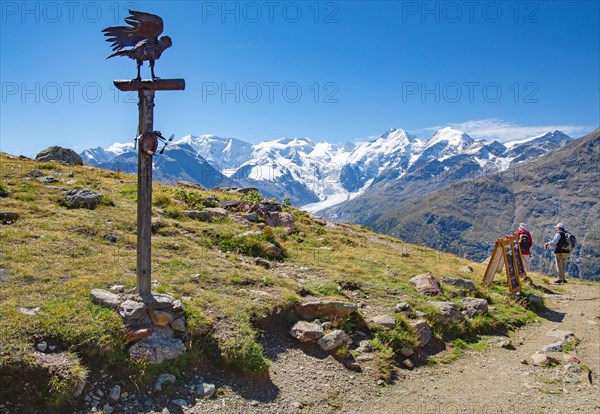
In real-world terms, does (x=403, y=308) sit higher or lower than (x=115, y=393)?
higher

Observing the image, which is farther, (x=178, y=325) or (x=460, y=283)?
(x=460, y=283)

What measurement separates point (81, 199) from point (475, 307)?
17141mm

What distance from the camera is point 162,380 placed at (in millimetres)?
9383

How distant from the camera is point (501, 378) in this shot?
12281 mm

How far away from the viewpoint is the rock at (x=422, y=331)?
44.4 ft

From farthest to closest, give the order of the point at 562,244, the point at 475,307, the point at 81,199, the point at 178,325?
the point at 562,244 → the point at 81,199 → the point at 475,307 → the point at 178,325

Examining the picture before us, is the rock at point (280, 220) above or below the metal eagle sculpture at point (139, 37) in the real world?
below

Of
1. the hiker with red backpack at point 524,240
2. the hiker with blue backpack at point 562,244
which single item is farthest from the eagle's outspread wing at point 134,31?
the hiker with blue backpack at point 562,244

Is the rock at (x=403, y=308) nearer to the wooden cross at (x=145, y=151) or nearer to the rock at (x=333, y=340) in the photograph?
the rock at (x=333, y=340)

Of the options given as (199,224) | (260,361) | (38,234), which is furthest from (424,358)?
(38,234)

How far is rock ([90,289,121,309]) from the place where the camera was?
1045 centimetres

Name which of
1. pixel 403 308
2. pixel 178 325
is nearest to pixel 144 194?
pixel 178 325

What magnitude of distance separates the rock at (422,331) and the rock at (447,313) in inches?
36.9

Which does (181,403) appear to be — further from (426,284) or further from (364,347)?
(426,284)
